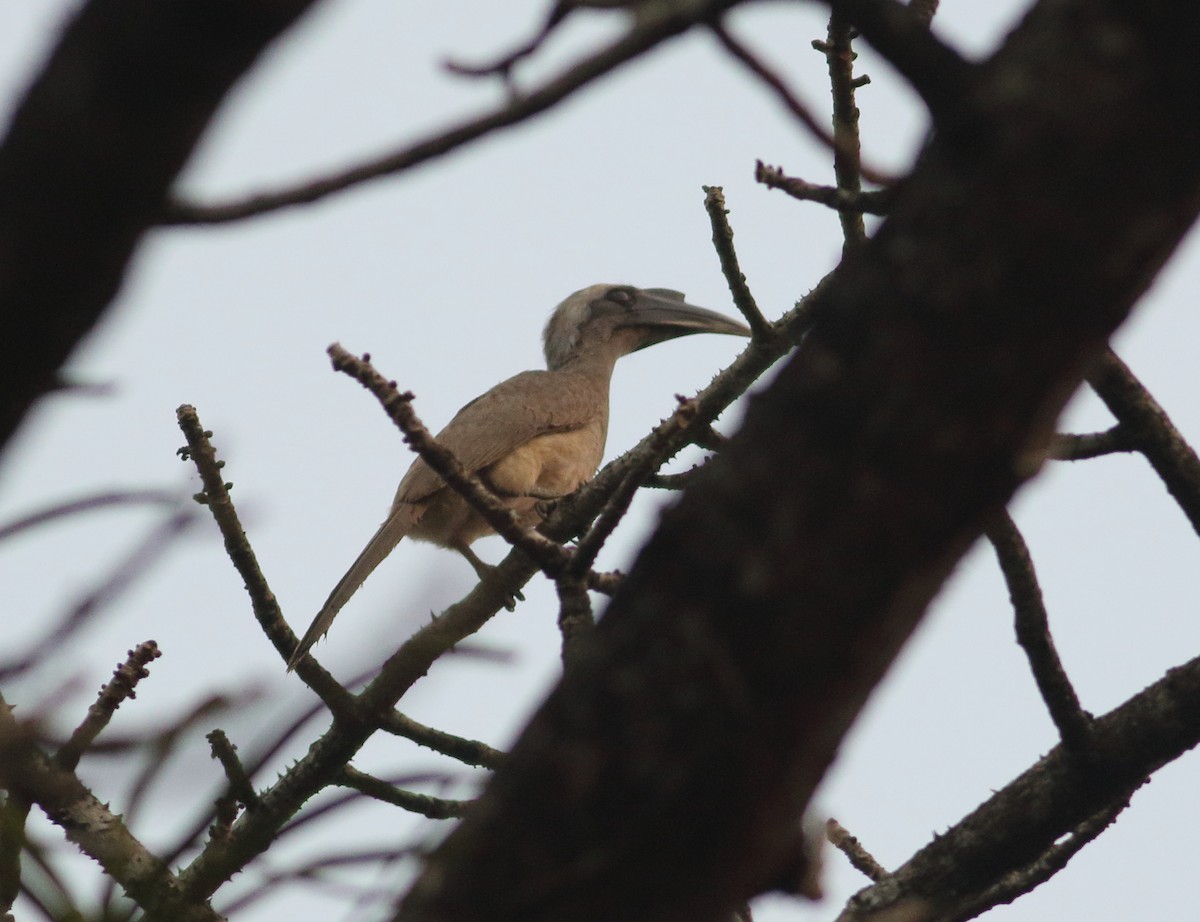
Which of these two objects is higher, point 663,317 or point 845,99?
point 663,317

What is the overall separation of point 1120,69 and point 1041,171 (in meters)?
0.13

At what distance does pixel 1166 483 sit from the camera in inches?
123

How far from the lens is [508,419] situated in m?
8.12

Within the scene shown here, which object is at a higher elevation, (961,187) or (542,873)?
(961,187)

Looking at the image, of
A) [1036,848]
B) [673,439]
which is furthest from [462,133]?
[1036,848]

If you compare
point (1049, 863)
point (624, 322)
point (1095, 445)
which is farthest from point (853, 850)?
point (624, 322)

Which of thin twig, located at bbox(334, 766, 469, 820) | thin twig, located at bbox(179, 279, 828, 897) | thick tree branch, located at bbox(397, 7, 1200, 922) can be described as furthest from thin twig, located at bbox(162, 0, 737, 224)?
thin twig, located at bbox(334, 766, 469, 820)

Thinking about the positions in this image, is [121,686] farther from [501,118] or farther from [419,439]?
[501,118]

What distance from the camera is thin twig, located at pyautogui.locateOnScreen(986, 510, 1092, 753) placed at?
2.94m

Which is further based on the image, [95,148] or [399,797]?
[399,797]

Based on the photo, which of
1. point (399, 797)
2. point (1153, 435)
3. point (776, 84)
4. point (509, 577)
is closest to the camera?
point (776, 84)

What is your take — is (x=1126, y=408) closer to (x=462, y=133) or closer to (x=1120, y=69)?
(x=1120, y=69)

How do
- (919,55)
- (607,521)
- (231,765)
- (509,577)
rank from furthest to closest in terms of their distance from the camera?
(509,577) → (231,765) → (607,521) → (919,55)

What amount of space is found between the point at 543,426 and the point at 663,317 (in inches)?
87.1
